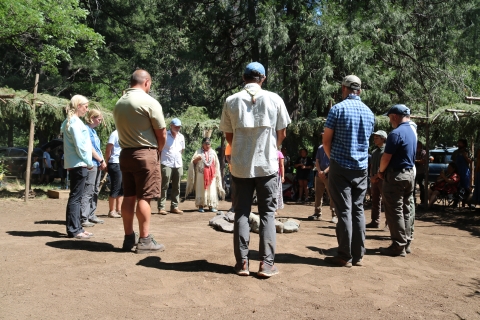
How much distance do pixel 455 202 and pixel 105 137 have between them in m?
9.50

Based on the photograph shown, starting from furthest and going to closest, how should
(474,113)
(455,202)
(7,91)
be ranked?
1. (455,202)
2. (7,91)
3. (474,113)

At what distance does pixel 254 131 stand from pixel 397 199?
2237 millimetres

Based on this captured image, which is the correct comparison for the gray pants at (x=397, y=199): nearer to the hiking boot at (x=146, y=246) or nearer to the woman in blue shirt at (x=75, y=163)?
the hiking boot at (x=146, y=246)

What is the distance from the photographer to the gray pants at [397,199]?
5797 millimetres

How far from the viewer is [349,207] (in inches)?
200

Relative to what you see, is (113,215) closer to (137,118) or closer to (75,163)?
(75,163)

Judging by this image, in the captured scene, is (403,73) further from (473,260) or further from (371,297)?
(371,297)

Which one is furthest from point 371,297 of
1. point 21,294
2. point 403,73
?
point 403,73

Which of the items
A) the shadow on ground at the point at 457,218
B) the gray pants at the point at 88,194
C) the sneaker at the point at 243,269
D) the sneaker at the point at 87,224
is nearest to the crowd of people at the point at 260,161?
the sneaker at the point at 243,269

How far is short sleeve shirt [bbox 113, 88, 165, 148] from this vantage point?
5.10 meters

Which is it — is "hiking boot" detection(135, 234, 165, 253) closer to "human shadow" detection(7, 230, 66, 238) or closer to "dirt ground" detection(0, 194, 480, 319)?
"dirt ground" detection(0, 194, 480, 319)

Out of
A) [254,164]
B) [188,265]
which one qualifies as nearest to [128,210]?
[188,265]

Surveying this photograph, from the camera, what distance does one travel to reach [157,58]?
23.2 meters

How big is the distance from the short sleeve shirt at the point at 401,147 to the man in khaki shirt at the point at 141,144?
2.61 m
